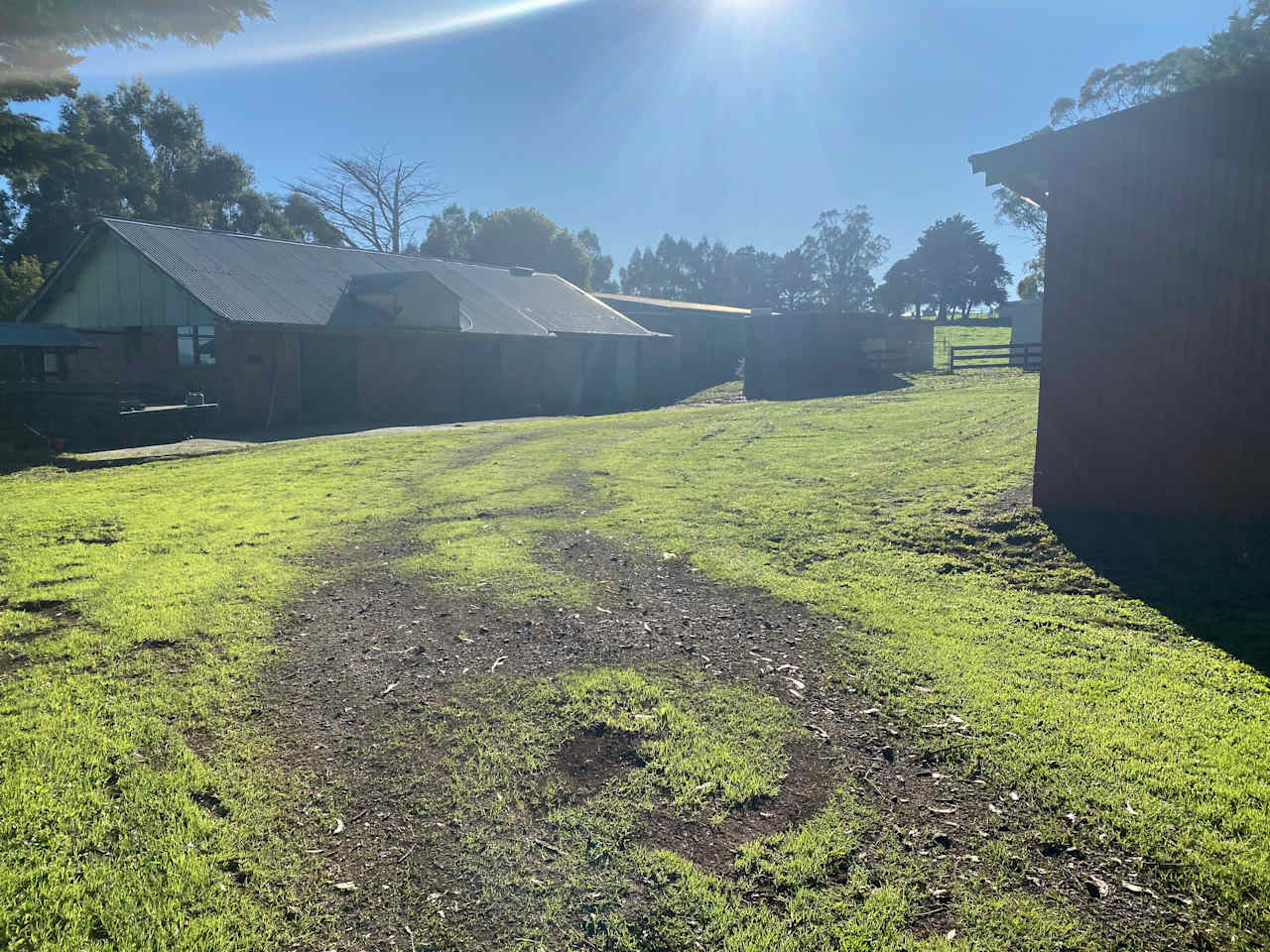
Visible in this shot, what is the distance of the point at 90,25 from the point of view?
1228cm

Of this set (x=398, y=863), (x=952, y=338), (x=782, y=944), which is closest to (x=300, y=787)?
(x=398, y=863)

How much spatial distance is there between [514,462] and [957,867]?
444 inches

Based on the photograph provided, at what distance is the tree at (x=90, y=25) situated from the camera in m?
11.8

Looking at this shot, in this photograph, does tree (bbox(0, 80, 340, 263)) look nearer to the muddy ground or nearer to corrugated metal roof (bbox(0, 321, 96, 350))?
corrugated metal roof (bbox(0, 321, 96, 350))

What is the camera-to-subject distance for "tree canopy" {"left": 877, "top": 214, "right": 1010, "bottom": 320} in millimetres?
85688

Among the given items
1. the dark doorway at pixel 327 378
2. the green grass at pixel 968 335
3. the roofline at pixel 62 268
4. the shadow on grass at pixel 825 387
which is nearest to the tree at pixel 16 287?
the roofline at pixel 62 268

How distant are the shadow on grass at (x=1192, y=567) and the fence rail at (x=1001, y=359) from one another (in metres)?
25.8

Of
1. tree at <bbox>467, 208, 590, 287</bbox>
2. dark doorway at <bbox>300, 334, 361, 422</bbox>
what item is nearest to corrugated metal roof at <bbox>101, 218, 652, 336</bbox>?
dark doorway at <bbox>300, 334, 361, 422</bbox>

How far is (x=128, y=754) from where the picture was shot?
384cm

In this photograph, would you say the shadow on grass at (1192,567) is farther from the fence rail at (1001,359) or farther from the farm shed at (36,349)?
the fence rail at (1001,359)

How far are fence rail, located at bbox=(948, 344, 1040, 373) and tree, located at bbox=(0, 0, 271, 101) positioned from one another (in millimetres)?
28694

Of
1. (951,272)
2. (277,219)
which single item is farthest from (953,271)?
(277,219)

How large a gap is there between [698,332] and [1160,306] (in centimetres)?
3359

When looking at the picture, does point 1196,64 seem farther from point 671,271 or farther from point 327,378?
point 671,271
